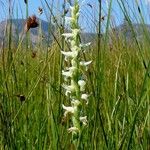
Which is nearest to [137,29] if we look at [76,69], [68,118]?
[68,118]

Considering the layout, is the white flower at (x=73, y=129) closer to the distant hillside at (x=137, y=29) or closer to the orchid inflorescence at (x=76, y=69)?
the orchid inflorescence at (x=76, y=69)

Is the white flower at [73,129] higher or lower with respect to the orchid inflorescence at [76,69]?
lower

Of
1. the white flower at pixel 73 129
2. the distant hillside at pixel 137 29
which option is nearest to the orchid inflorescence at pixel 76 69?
the white flower at pixel 73 129

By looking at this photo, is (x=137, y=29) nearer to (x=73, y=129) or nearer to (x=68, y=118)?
(x=68, y=118)

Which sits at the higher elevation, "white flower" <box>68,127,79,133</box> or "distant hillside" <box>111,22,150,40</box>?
"distant hillside" <box>111,22,150,40</box>

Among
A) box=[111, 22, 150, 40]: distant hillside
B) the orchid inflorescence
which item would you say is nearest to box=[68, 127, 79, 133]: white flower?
the orchid inflorescence

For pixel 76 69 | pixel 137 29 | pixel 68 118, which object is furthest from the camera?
pixel 137 29

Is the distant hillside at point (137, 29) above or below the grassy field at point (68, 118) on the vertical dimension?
above

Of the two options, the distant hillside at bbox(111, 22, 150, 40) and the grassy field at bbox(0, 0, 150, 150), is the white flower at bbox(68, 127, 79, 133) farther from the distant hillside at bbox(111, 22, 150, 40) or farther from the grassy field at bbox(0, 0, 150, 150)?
the distant hillside at bbox(111, 22, 150, 40)

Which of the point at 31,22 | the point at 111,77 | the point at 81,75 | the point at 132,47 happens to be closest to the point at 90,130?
the point at 81,75

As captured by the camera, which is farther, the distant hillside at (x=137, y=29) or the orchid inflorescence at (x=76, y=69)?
the distant hillside at (x=137, y=29)

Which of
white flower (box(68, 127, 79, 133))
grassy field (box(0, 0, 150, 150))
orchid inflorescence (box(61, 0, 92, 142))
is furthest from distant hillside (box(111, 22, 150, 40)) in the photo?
white flower (box(68, 127, 79, 133))

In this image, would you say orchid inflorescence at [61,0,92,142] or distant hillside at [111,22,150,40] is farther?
distant hillside at [111,22,150,40]

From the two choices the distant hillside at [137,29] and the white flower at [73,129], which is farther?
the distant hillside at [137,29]
